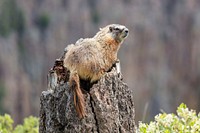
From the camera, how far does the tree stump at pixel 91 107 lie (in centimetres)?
555

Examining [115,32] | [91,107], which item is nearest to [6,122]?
[115,32]

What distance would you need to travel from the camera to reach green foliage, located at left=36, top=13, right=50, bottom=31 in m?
52.6

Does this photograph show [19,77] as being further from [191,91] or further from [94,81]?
[94,81]

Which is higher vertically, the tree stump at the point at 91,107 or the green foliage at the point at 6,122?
the green foliage at the point at 6,122

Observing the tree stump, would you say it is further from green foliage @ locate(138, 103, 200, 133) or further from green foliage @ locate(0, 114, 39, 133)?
green foliage @ locate(0, 114, 39, 133)

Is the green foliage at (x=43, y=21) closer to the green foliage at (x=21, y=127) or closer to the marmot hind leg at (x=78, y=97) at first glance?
the green foliage at (x=21, y=127)

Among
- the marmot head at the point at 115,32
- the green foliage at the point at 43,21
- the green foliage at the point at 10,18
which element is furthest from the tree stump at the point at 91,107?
the green foliage at the point at 43,21

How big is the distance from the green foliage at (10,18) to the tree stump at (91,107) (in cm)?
4475

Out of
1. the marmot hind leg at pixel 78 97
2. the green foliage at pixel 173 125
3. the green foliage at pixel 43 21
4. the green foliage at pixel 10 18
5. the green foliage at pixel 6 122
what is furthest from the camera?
the green foliage at pixel 43 21

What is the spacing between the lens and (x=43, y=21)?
5259cm

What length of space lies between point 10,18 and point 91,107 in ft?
152

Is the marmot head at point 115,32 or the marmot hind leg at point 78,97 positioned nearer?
the marmot hind leg at point 78,97

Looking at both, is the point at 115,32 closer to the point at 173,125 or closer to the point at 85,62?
the point at 85,62

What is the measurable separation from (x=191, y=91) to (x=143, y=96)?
4780mm
